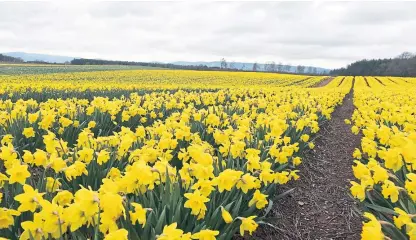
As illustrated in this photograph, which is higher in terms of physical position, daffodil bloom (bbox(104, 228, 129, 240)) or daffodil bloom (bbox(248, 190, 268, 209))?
daffodil bloom (bbox(104, 228, 129, 240))

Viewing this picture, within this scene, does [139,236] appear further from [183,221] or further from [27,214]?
[27,214]

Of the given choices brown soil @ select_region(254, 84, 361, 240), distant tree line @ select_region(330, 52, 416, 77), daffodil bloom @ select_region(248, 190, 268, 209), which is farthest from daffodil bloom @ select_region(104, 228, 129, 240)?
distant tree line @ select_region(330, 52, 416, 77)

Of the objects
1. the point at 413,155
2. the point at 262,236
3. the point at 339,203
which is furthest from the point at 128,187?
the point at 339,203

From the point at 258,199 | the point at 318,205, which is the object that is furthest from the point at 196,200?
the point at 318,205

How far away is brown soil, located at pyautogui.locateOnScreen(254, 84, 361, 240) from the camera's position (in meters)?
3.62

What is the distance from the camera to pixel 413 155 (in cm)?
247

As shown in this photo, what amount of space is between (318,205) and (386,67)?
3446 inches

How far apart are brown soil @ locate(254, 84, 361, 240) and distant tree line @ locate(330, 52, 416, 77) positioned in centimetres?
7266

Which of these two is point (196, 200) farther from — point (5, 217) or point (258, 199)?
point (5, 217)

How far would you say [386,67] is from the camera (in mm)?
81125

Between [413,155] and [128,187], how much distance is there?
77.7 inches

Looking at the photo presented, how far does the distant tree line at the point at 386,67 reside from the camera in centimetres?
7100

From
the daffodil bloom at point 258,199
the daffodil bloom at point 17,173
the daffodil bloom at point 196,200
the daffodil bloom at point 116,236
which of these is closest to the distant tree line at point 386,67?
the daffodil bloom at point 258,199

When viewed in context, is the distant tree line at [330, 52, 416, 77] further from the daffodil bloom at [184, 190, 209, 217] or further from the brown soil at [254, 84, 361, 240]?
the daffodil bloom at [184, 190, 209, 217]
